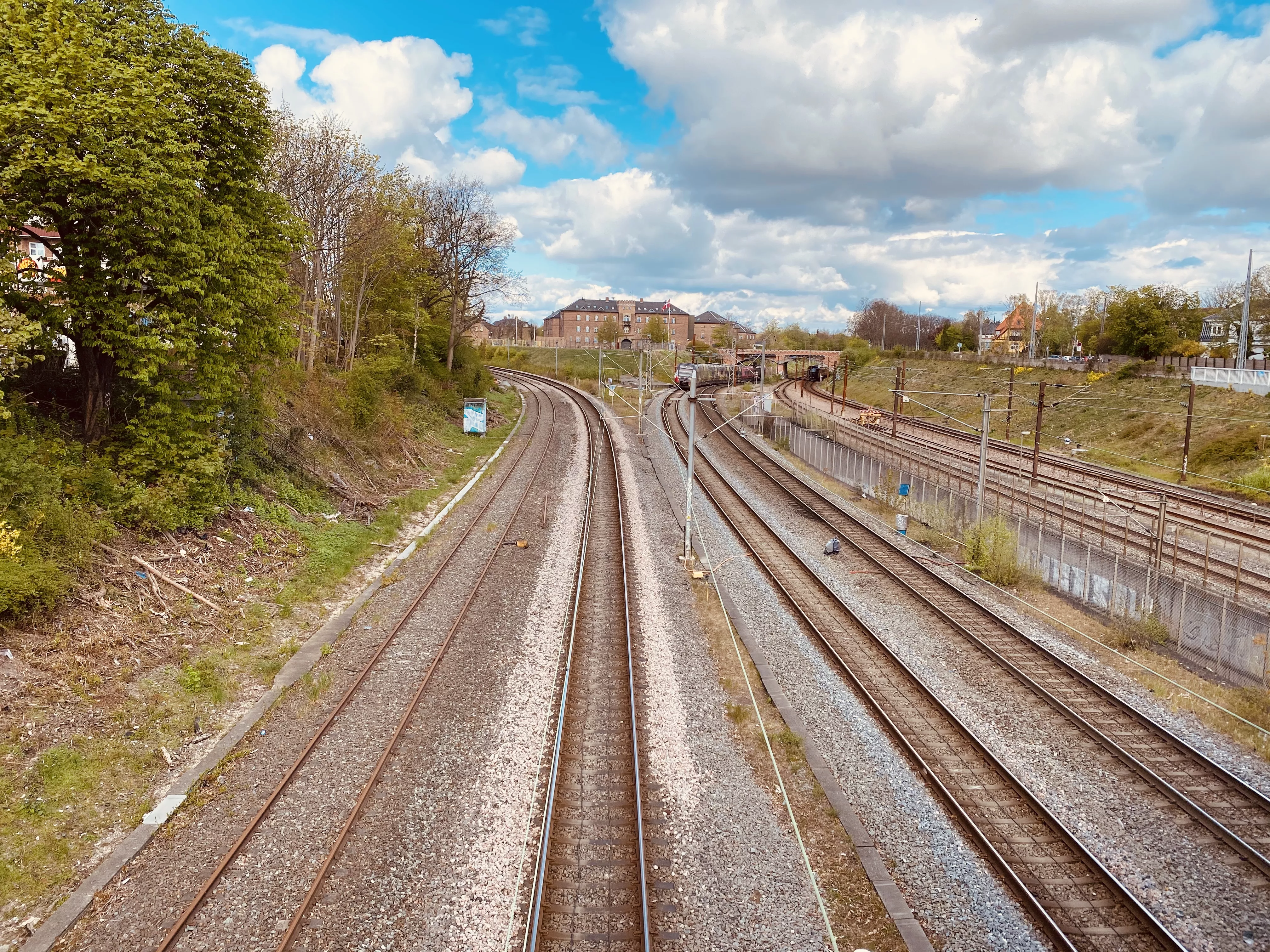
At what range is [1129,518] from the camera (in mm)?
25844

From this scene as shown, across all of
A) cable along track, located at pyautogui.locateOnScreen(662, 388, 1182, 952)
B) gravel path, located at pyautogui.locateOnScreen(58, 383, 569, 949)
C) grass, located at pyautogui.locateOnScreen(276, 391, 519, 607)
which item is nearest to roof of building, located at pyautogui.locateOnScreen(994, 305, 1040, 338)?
grass, located at pyautogui.locateOnScreen(276, 391, 519, 607)

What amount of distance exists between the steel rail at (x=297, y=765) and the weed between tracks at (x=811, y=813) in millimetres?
5985

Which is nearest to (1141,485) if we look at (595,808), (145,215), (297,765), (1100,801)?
(1100,801)

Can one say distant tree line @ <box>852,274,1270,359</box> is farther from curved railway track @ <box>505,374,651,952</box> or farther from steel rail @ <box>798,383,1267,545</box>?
curved railway track @ <box>505,374,651,952</box>

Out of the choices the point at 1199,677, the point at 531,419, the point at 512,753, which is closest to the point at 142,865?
the point at 512,753

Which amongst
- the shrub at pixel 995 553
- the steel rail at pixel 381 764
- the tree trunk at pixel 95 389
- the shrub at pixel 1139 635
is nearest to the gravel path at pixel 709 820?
the steel rail at pixel 381 764

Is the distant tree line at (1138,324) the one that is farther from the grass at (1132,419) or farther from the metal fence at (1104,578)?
the metal fence at (1104,578)

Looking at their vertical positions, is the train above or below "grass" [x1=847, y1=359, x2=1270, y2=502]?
above

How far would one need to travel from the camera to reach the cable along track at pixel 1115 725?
35.2 ft

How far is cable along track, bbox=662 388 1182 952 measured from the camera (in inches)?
345

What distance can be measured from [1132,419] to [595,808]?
51.4 meters

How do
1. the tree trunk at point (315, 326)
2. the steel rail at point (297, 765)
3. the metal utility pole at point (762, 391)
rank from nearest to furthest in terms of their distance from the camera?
the steel rail at point (297, 765) → the tree trunk at point (315, 326) → the metal utility pole at point (762, 391)

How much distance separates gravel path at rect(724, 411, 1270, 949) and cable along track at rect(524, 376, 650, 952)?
6228 millimetres

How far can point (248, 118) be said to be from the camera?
56.1 ft
